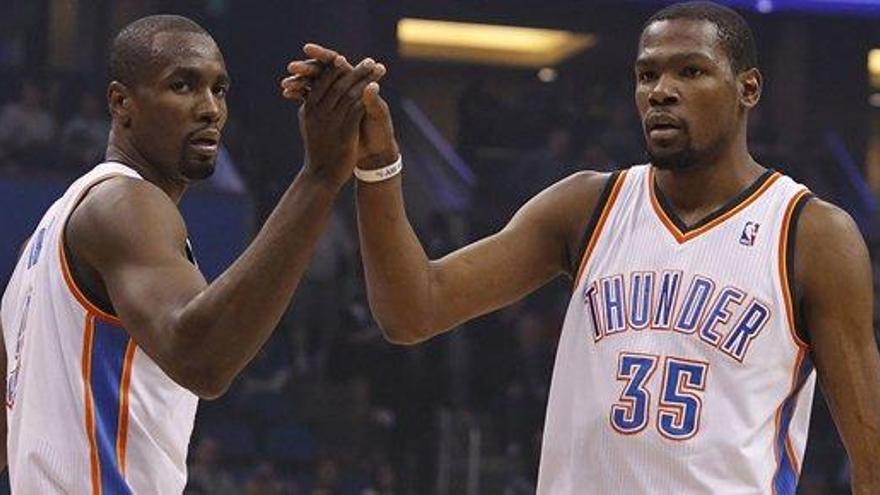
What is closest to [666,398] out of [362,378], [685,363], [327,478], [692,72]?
[685,363]

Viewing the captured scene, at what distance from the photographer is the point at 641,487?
3.63 m

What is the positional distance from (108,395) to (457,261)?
2.88 feet

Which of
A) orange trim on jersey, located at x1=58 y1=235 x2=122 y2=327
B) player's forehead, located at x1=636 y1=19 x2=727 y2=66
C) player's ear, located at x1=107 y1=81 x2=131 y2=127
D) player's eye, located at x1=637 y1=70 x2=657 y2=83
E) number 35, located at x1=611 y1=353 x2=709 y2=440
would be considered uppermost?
player's forehead, located at x1=636 y1=19 x2=727 y2=66

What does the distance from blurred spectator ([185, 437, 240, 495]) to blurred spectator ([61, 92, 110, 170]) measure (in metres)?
2.90

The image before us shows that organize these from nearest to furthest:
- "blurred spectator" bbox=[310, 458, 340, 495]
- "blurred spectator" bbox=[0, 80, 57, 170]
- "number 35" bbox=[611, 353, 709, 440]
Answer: "number 35" bbox=[611, 353, 709, 440] < "blurred spectator" bbox=[310, 458, 340, 495] < "blurred spectator" bbox=[0, 80, 57, 170]

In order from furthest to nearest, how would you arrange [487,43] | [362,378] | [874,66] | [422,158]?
1. [487,43]
2. [874,66]
3. [422,158]
4. [362,378]

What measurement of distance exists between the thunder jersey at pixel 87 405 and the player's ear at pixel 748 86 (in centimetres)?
144

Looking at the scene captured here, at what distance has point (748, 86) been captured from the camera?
391 cm

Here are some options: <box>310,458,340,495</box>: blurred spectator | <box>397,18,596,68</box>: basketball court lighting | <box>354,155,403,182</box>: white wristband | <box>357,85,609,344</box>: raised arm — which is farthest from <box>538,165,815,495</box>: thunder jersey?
<box>397,18,596,68</box>: basketball court lighting

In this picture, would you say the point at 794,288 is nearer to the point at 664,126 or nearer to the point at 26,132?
the point at 664,126

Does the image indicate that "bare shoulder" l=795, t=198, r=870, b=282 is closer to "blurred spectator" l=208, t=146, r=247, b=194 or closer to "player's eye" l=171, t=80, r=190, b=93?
"player's eye" l=171, t=80, r=190, b=93

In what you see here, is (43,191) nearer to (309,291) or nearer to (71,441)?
(309,291)

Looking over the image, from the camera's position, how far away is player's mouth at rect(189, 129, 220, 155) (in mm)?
3820

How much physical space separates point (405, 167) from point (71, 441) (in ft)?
47.0
